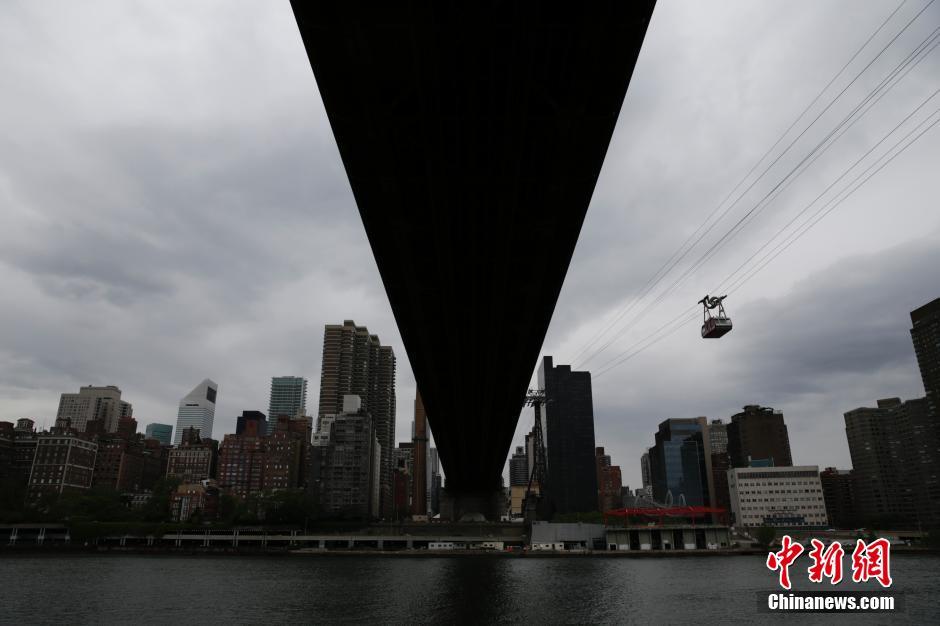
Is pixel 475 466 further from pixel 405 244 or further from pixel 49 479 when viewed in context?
pixel 49 479

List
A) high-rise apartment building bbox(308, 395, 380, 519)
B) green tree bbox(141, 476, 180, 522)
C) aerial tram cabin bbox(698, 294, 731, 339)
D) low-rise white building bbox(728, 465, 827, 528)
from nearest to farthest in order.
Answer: aerial tram cabin bbox(698, 294, 731, 339) < green tree bbox(141, 476, 180, 522) < high-rise apartment building bbox(308, 395, 380, 519) < low-rise white building bbox(728, 465, 827, 528)

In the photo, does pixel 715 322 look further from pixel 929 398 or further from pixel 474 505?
pixel 929 398

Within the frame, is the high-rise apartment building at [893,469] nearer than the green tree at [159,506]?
No

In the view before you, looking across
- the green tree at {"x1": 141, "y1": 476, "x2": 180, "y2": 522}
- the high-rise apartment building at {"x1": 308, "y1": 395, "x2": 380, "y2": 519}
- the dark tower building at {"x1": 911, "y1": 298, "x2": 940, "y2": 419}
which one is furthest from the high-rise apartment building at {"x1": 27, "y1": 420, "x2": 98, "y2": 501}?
the dark tower building at {"x1": 911, "y1": 298, "x2": 940, "y2": 419}

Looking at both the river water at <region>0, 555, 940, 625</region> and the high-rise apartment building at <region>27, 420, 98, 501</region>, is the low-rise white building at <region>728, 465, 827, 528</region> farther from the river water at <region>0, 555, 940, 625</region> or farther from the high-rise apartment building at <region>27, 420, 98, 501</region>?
the high-rise apartment building at <region>27, 420, 98, 501</region>

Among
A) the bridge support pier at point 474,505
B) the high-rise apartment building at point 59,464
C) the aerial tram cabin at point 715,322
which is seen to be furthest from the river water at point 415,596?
the high-rise apartment building at point 59,464

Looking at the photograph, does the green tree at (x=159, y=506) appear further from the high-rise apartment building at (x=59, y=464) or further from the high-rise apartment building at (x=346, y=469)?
the high-rise apartment building at (x=346, y=469)
